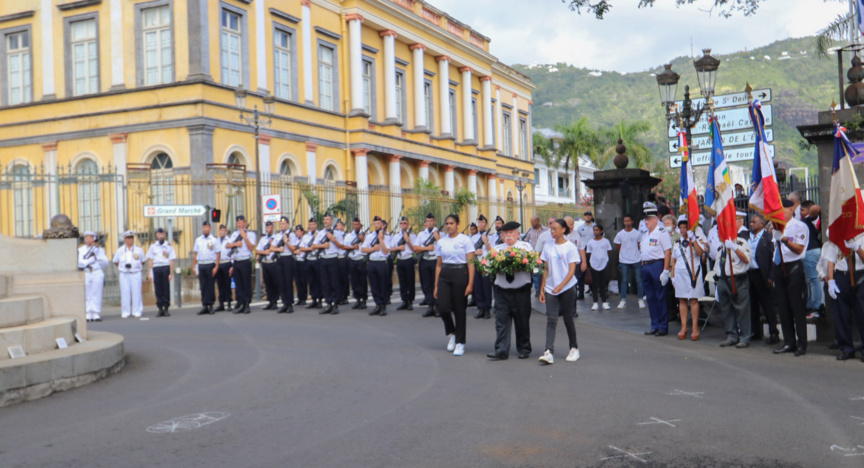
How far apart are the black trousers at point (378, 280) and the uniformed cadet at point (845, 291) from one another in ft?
30.0

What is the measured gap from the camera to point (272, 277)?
63.1ft

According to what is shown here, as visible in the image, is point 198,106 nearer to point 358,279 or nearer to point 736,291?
point 358,279

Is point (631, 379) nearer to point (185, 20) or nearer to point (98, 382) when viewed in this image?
point (98, 382)

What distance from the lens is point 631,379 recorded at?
9055mm

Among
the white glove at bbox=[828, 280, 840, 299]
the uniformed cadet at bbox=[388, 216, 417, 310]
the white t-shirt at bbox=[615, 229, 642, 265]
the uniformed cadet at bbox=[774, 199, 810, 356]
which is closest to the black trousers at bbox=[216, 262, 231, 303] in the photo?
the uniformed cadet at bbox=[388, 216, 417, 310]

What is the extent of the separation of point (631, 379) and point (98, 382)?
6141 mm

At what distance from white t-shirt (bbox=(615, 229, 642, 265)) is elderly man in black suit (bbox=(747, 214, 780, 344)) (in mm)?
4367

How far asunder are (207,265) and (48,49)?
17.8m

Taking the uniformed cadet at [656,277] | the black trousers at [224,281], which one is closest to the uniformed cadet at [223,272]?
the black trousers at [224,281]

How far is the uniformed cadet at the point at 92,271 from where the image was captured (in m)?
18.0

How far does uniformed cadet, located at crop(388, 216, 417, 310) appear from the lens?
58.2 feet

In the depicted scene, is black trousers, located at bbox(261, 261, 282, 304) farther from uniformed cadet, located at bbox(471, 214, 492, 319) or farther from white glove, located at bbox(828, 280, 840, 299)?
white glove, located at bbox(828, 280, 840, 299)

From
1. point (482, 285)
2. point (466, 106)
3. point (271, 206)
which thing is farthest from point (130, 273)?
point (466, 106)

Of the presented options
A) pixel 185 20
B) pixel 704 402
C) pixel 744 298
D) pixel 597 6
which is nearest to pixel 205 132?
pixel 185 20
